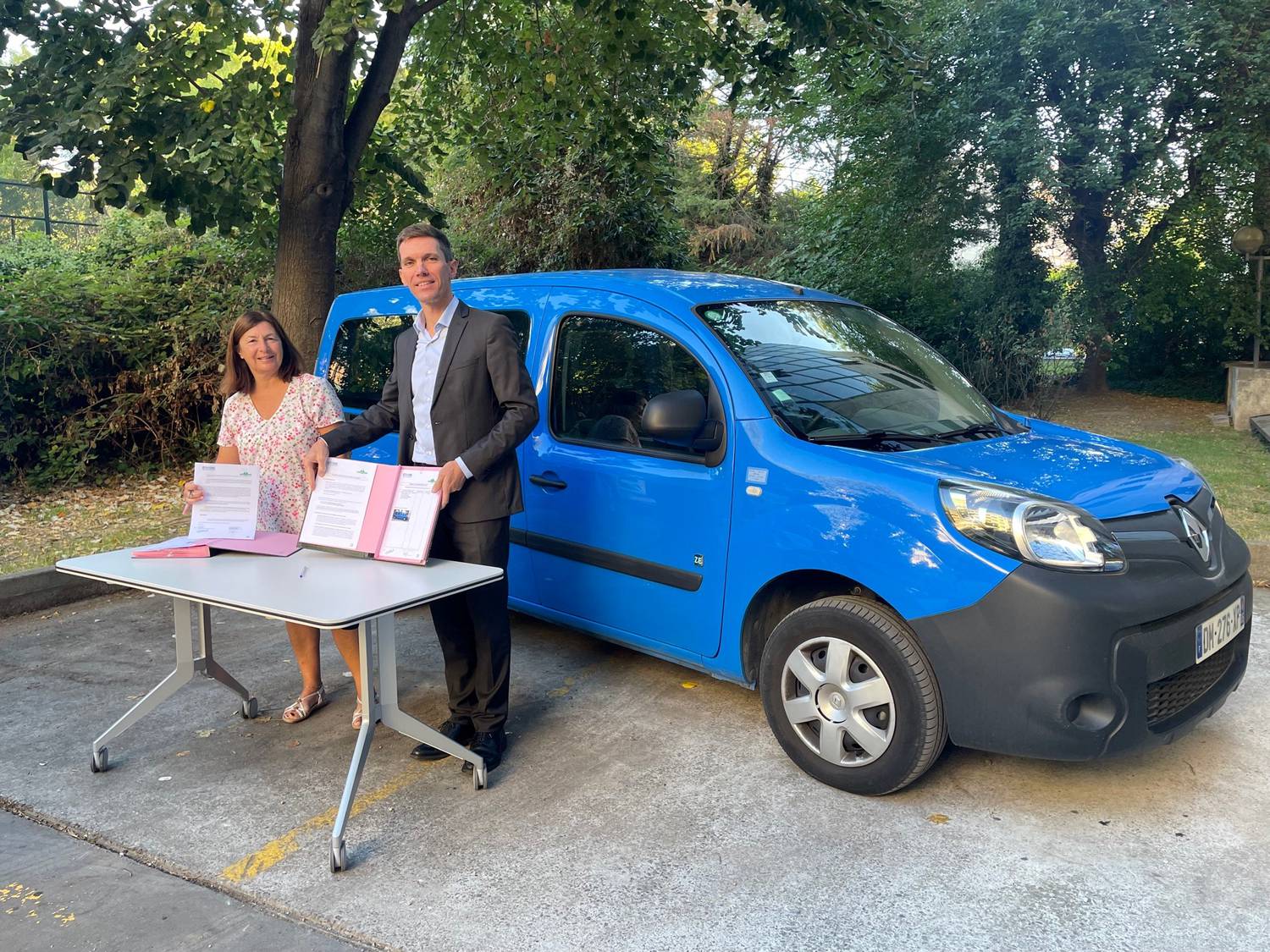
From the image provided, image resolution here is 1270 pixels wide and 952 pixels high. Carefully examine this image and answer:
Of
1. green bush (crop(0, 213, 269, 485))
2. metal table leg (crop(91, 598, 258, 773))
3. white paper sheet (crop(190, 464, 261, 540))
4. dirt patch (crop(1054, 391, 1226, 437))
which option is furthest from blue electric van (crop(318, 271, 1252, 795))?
dirt patch (crop(1054, 391, 1226, 437))

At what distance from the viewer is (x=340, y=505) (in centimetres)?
361

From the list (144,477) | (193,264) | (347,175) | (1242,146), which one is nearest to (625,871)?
(347,175)

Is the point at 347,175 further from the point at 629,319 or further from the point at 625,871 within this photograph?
the point at 625,871

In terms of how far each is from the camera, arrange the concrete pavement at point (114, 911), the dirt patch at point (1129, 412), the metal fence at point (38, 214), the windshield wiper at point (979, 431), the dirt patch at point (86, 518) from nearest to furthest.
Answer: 1. the concrete pavement at point (114, 911)
2. the windshield wiper at point (979, 431)
3. the dirt patch at point (86, 518)
4. the dirt patch at point (1129, 412)
5. the metal fence at point (38, 214)

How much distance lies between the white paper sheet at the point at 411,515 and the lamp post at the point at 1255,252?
502 inches

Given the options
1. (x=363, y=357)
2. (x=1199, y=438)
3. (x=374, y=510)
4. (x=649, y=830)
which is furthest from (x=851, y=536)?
(x=1199, y=438)

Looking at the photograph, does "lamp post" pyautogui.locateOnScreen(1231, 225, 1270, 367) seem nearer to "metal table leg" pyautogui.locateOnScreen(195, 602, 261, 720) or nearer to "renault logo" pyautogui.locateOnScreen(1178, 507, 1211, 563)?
"renault logo" pyautogui.locateOnScreen(1178, 507, 1211, 563)

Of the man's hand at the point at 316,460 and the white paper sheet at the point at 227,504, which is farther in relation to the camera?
the white paper sheet at the point at 227,504

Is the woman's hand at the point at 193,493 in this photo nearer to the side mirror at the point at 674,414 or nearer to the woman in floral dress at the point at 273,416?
the woman in floral dress at the point at 273,416

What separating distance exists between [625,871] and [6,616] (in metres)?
4.56

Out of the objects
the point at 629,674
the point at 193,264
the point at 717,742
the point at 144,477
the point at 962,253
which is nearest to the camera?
the point at 717,742

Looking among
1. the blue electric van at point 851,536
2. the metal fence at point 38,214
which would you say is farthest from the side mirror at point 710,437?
the metal fence at point 38,214

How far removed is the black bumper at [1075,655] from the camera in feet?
9.80

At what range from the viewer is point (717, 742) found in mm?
3891
